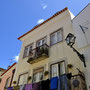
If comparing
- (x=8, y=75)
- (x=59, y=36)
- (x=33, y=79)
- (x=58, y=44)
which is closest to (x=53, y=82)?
(x=33, y=79)

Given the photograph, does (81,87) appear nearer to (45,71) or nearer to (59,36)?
(45,71)

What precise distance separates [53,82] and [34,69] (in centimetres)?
270

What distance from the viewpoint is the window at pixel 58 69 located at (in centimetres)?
659

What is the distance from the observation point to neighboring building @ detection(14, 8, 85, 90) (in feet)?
21.9

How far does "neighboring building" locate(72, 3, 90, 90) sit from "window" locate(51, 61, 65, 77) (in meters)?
1.47

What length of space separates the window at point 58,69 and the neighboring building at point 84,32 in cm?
147

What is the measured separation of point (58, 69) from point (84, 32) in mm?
2679

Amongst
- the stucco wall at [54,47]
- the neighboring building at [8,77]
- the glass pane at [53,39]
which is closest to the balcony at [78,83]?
the stucco wall at [54,47]

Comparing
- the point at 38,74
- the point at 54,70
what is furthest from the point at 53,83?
the point at 38,74

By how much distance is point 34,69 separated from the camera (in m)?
8.07

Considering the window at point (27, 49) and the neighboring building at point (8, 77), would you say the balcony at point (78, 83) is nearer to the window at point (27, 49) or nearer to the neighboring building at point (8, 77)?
the window at point (27, 49)

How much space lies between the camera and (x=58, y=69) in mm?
6746

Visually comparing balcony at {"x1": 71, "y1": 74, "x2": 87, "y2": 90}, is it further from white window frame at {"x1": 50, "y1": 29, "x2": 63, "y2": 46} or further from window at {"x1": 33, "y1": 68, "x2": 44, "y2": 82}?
white window frame at {"x1": 50, "y1": 29, "x2": 63, "y2": 46}

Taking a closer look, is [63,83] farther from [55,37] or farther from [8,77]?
[8,77]
